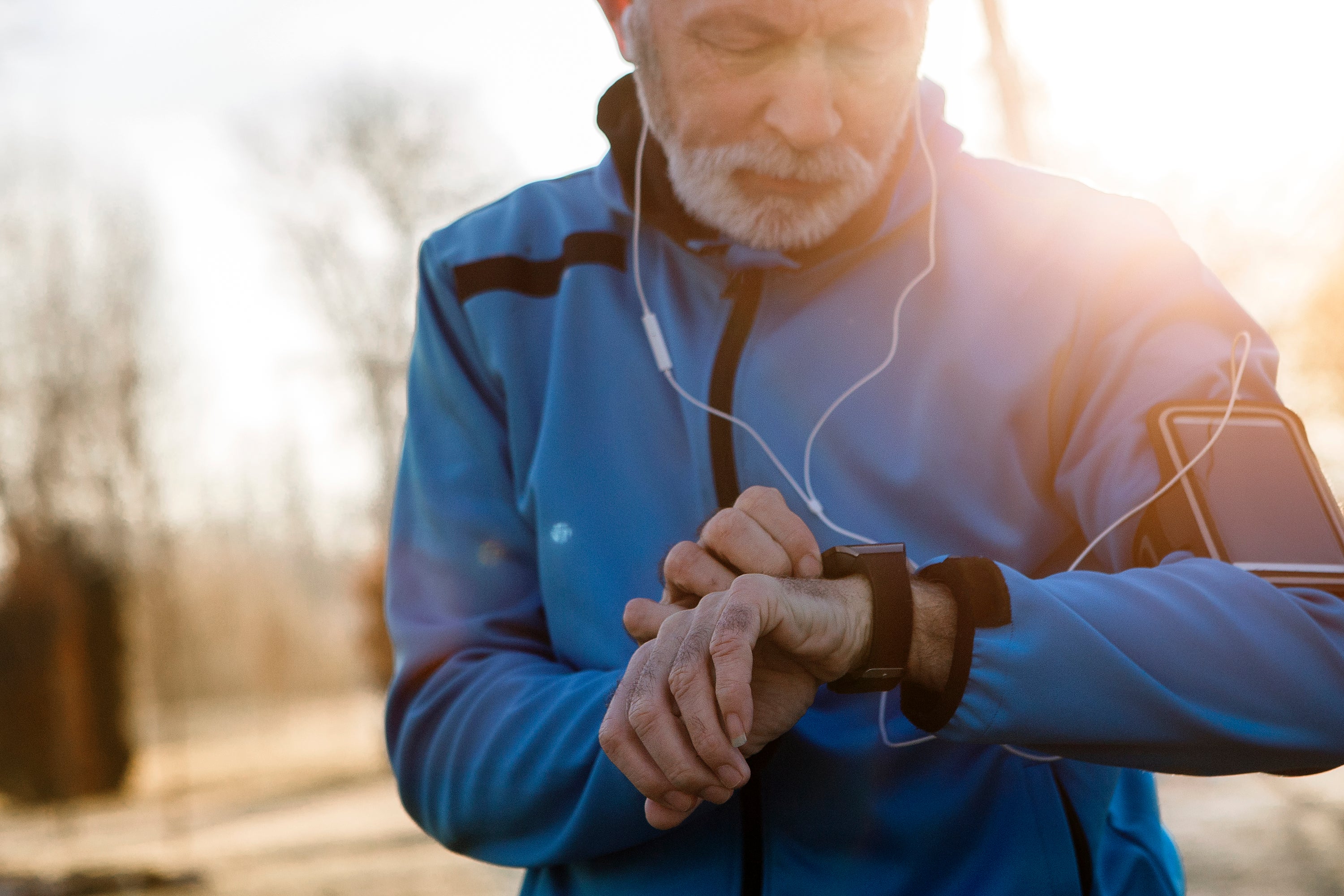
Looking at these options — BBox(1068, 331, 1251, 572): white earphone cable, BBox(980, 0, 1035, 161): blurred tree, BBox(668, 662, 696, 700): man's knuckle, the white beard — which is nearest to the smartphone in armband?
BBox(1068, 331, 1251, 572): white earphone cable

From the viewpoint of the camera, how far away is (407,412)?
1817mm

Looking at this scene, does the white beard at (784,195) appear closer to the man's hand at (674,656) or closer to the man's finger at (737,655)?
the man's hand at (674,656)

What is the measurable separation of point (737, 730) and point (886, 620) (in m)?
0.23

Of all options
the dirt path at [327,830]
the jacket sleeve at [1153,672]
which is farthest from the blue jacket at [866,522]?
the dirt path at [327,830]

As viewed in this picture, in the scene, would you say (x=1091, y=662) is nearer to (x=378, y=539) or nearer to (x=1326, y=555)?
(x=1326, y=555)

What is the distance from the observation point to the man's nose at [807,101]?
5.10 feet

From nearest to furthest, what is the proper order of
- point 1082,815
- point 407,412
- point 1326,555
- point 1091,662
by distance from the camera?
1. point 1091,662
2. point 1326,555
3. point 1082,815
4. point 407,412

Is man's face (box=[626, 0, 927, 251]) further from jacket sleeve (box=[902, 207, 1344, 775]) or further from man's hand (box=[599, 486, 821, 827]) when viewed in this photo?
jacket sleeve (box=[902, 207, 1344, 775])

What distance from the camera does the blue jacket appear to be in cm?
118

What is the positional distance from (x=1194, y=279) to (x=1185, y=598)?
542 mm

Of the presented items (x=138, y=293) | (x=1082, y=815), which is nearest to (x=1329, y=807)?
(x=1082, y=815)

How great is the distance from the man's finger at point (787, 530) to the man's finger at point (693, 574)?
0.14ft

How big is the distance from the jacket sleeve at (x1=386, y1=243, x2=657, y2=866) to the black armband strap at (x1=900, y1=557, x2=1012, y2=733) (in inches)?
15.3

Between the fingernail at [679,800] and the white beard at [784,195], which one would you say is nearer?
the fingernail at [679,800]
